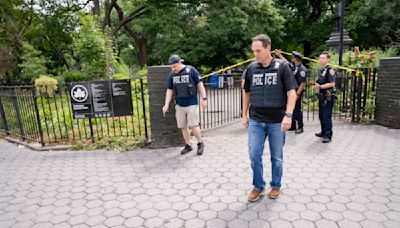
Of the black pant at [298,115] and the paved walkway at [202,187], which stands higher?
the black pant at [298,115]

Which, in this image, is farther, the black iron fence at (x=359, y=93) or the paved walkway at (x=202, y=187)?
the black iron fence at (x=359, y=93)

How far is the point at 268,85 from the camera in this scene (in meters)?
3.20

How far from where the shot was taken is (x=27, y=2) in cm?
2164

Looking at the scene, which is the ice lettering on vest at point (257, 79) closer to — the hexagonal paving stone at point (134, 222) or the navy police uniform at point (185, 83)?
the navy police uniform at point (185, 83)

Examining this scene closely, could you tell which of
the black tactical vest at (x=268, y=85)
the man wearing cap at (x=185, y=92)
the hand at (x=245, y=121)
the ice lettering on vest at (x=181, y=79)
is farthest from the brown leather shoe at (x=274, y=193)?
the ice lettering on vest at (x=181, y=79)

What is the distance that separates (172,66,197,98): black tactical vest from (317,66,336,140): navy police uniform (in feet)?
8.40

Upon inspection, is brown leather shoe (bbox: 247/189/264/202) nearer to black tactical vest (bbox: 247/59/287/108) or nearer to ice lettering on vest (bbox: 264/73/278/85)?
black tactical vest (bbox: 247/59/287/108)

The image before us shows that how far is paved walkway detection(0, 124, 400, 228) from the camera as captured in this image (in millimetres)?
3213

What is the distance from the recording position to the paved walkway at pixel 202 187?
3213mm

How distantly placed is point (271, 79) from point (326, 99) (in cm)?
284

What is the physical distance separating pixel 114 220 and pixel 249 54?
62.2ft

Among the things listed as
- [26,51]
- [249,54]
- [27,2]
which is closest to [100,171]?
[249,54]

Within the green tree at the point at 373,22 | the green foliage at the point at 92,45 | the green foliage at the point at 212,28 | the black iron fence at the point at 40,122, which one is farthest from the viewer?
the green tree at the point at 373,22

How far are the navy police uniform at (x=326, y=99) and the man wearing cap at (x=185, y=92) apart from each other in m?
2.39
